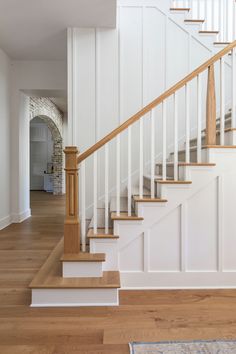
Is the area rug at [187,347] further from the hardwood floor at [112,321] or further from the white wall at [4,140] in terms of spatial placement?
the white wall at [4,140]

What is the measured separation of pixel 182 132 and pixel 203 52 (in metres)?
1.19

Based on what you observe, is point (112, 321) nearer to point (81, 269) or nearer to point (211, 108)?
point (81, 269)

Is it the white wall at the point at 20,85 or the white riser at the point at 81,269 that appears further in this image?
the white wall at the point at 20,85

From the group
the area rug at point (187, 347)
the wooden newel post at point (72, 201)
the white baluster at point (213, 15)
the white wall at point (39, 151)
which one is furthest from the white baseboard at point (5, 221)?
the white wall at point (39, 151)

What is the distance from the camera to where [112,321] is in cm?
197

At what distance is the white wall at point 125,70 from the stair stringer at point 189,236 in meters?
1.49

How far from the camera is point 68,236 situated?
7.99ft

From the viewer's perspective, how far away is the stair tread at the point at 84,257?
2.31 m

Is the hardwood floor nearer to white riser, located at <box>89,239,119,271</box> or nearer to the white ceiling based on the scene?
white riser, located at <box>89,239,119,271</box>

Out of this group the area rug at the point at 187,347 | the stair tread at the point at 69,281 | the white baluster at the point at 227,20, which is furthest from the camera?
the white baluster at the point at 227,20

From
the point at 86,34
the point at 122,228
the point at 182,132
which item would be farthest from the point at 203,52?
the point at 122,228

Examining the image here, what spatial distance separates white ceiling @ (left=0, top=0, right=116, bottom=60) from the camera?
3299 millimetres

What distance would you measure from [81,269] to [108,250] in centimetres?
29

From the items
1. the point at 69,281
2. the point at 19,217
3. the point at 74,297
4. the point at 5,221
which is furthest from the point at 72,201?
the point at 19,217
